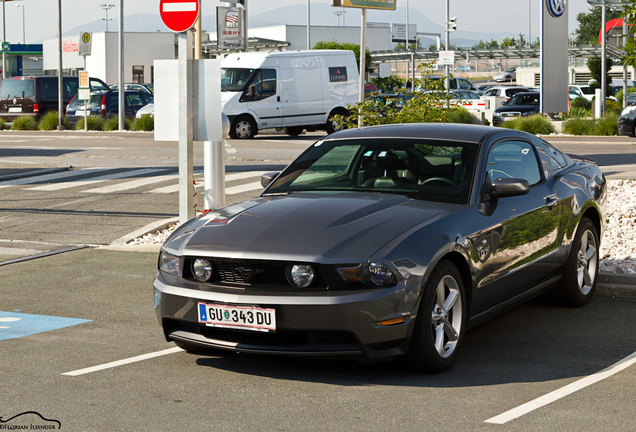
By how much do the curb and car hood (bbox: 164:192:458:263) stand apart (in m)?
2.56

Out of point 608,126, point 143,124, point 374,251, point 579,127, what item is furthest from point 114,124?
point 374,251

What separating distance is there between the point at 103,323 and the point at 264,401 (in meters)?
2.35

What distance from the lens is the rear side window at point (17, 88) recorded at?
3653 centimetres

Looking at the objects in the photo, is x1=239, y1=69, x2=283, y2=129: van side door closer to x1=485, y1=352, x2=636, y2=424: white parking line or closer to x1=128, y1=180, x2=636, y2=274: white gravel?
x1=128, y1=180, x2=636, y2=274: white gravel

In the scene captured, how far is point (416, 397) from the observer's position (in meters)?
5.20

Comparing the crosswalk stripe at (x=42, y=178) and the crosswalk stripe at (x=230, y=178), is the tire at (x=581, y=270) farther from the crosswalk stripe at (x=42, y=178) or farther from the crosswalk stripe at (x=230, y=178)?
the crosswalk stripe at (x=42, y=178)

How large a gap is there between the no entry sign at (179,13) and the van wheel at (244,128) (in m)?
18.6

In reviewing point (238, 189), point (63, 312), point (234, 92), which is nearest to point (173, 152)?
point (234, 92)

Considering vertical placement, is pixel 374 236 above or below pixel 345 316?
above

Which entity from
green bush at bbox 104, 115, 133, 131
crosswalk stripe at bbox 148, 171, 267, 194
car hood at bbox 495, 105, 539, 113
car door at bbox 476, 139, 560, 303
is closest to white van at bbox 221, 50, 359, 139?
car hood at bbox 495, 105, 539, 113

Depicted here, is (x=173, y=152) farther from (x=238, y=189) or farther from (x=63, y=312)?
(x=63, y=312)

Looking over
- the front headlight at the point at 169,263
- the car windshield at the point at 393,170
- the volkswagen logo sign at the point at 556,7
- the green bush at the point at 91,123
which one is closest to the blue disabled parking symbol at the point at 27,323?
the front headlight at the point at 169,263

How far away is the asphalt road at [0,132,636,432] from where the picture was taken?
484cm

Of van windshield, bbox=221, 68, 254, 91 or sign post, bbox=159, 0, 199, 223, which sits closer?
sign post, bbox=159, 0, 199, 223
